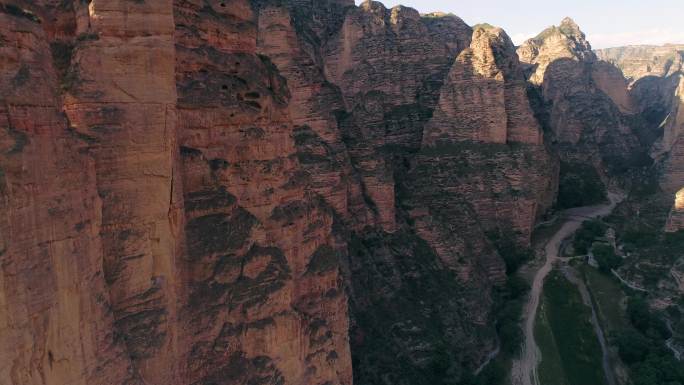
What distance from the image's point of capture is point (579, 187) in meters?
65.1

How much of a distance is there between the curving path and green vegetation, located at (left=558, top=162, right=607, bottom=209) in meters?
1.03

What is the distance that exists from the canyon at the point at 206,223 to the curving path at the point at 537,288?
214cm

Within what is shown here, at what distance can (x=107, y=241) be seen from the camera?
554 inches

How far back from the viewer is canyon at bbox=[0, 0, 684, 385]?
11.8 m

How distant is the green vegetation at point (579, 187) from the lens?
210 feet

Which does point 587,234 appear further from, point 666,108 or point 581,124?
point 666,108

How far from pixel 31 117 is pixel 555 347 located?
109ft

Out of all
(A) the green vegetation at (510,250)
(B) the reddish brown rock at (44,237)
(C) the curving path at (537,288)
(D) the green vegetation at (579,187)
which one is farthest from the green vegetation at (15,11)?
(D) the green vegetation at (579,187)

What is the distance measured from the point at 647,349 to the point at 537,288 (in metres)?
10.0

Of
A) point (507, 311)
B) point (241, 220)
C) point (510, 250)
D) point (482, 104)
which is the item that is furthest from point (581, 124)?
point (241, 220)

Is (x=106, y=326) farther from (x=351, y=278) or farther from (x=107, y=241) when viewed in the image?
(x=351, y=278)

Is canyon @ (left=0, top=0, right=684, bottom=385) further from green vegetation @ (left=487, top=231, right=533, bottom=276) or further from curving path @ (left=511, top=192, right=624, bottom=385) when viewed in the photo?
green vegetation @ (left=487, top=231, right=533, bottom=276)

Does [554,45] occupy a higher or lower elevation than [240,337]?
higher

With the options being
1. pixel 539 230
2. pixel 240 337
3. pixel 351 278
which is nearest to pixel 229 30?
pixel 240 337
